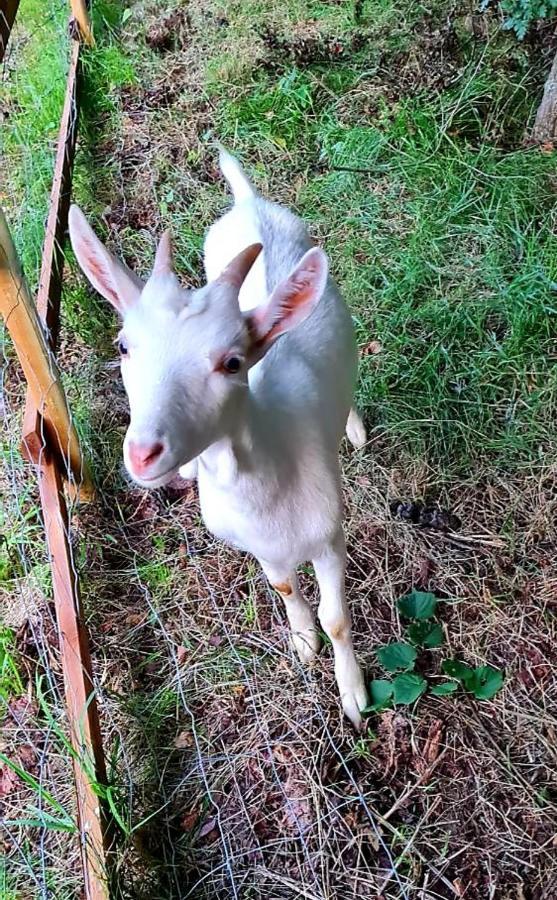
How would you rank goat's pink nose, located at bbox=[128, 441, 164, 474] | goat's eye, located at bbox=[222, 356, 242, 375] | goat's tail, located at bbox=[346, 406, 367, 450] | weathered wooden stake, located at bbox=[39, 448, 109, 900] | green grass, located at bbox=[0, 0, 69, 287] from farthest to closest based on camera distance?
green grass, located at bbox=[0, 0, 69, 287]
goat's tail, located at bbox=[346, 406, 367, 450]
weathered wooden stake, located at bbox=[39, 448, 109, 900]
goat's eye, located at bbox=[222, 356, 242, 375]
goat's pink nose, located at bbox=[128, 441, 164, 474]

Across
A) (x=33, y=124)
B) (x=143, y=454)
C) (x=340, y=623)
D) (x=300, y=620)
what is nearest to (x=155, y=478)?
(x=143, y=454)

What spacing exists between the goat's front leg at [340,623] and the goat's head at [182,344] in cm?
58

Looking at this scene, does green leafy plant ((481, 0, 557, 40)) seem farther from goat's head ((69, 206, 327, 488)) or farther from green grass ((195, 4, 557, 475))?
goat's head ((69, 206, 327, 488))

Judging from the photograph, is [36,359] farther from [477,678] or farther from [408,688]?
[477,678]

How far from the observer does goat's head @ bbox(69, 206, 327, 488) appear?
135cm

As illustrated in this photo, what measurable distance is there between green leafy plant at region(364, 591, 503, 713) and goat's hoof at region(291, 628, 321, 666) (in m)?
0.20

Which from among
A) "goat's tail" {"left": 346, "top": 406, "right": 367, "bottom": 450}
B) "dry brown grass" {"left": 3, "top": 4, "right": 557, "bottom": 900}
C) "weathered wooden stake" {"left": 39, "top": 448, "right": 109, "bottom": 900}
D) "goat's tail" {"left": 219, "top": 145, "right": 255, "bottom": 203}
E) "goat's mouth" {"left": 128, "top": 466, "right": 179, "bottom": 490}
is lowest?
"dry brown grass" {"left": 3, "top": 4, "right": 557, "bottom": 900}

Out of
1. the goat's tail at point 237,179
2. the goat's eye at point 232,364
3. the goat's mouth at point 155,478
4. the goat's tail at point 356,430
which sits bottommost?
the goat's tail at point 356,430

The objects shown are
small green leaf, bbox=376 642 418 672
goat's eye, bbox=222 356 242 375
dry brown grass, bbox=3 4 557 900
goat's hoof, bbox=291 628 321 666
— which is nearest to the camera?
goat's eye, bbox=222 356 242 375

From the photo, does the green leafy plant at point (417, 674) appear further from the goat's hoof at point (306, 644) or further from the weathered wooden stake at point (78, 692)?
the weathered wooden stake at point (78, 692)

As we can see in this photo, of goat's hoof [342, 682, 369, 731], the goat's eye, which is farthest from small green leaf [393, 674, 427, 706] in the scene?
the goat's eye

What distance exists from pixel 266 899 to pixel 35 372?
1.58m

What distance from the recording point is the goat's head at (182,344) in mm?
1346

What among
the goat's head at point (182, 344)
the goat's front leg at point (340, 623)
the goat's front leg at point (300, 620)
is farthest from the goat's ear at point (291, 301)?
the goat's front leg at point (300, 620)
